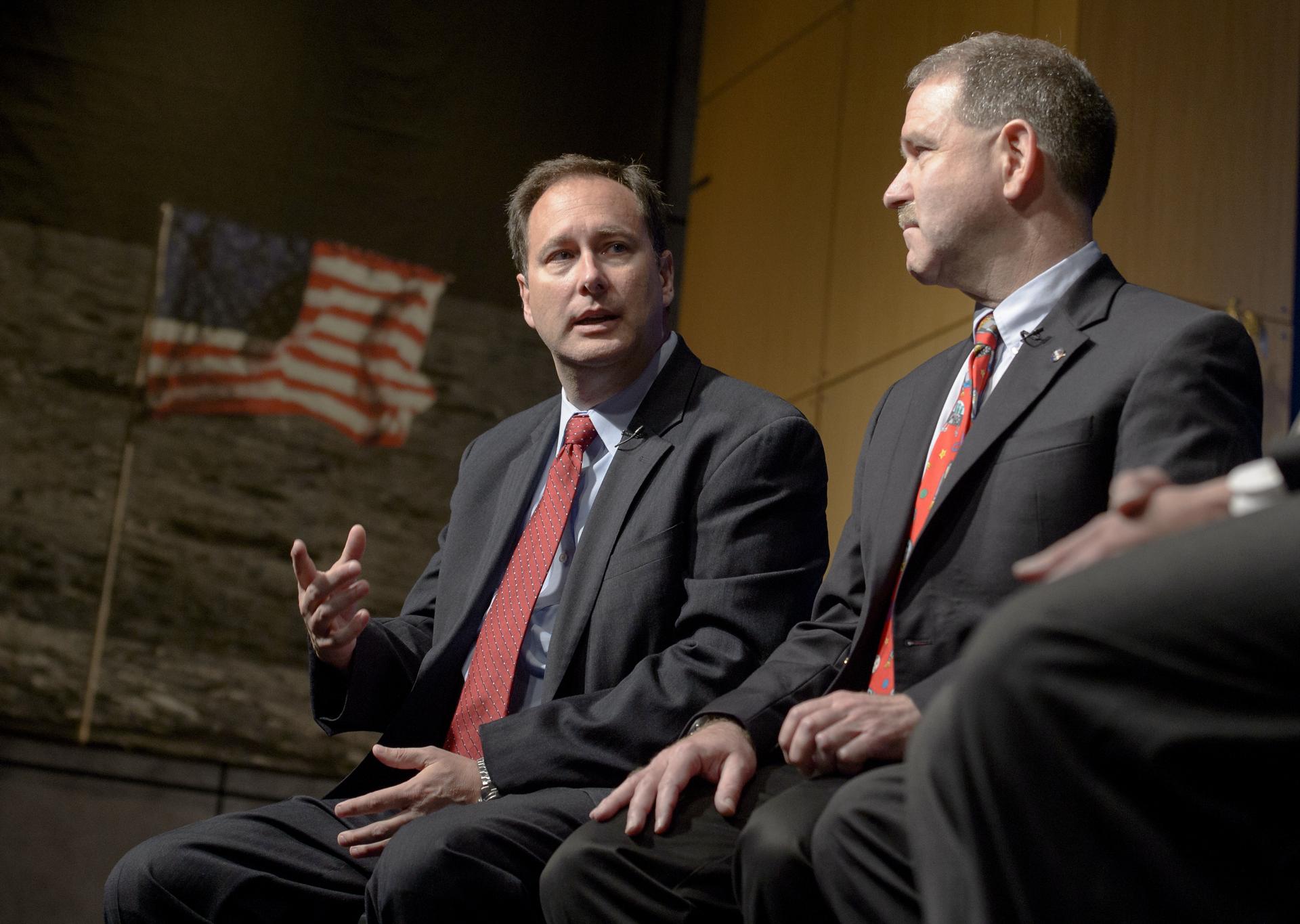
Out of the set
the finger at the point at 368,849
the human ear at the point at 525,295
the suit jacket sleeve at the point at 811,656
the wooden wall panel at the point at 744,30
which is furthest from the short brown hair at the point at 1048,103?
the wooden wall panel at the point at 744,30

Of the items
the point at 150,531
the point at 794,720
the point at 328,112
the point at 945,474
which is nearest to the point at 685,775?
the point at 794,720

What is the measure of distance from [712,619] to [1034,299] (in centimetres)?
62

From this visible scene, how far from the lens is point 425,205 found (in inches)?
203

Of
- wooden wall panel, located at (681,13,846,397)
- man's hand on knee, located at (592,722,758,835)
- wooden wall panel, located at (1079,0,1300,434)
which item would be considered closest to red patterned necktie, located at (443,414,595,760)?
man's hand on knee, located at (592,722,758,835)

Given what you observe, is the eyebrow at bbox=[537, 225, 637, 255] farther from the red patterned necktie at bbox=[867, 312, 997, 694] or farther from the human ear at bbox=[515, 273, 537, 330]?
the red patterned necktie at bbox=[867, 312, 997, 694]

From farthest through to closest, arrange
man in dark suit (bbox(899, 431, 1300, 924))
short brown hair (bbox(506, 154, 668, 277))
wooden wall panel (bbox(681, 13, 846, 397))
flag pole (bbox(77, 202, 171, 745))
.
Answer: wooden wall panel (bbox(681, 13, 846, 397)) < flag pole (bbox(77, 202, 171, 745)) < short brown hair (bbox(506, 154, 668, 277)) < man in dark suit (bbox(899, 431, 1300, 924))

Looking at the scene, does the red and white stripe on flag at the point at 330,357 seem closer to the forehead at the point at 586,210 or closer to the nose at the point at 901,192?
the forehead at the point at 586,210

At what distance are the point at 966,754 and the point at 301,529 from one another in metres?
3.96

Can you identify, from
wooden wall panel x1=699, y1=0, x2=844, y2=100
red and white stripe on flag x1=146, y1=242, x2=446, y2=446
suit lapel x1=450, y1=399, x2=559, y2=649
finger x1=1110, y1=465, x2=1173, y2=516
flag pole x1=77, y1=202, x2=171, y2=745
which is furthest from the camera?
wooden wall panel x1=699, y1=0, x2=844, y2=100

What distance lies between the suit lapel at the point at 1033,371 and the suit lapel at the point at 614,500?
60cm

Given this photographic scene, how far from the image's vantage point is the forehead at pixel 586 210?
263 cm

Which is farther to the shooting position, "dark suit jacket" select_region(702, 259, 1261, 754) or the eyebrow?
the eyebrow

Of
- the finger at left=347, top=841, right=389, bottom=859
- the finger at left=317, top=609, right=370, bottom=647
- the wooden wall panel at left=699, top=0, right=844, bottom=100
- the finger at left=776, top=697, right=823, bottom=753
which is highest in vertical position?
the wooden wall panel at left=699, top=0, right=844, bottom=100

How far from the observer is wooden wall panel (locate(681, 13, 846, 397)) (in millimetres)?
4906
